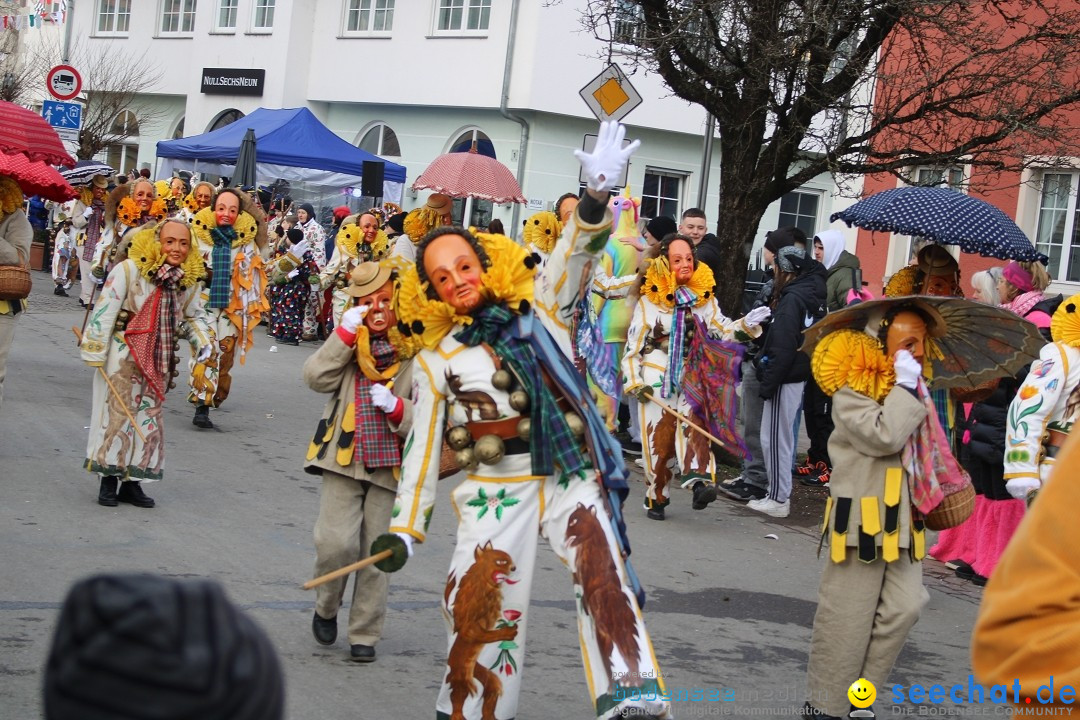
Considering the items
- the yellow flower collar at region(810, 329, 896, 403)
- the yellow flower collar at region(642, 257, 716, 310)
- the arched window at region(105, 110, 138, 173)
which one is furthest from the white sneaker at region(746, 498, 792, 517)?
the arched window at region(105, 110, 138, 173)

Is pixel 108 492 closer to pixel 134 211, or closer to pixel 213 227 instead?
pixel 213 227

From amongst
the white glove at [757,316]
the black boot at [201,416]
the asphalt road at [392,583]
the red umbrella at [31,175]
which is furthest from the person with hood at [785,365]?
the red umbrella at [31,175]

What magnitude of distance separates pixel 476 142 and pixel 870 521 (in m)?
22.8

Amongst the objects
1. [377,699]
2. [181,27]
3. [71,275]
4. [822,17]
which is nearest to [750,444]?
[822,17]

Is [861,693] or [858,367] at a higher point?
[858,367]

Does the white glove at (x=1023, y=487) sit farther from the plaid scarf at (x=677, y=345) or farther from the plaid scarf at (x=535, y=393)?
the plaid scarf at (x=677, y=345)

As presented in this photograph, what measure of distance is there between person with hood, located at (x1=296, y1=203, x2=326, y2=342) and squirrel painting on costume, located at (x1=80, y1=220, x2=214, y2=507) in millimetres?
11442

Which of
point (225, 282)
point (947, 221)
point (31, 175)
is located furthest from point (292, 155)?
point (947, 221)

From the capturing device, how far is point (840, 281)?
11.8 meters

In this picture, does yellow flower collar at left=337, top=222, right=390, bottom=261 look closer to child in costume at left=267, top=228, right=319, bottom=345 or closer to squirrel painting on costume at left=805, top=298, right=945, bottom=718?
child in costume at left=267, top=228, right=319, bottom=345

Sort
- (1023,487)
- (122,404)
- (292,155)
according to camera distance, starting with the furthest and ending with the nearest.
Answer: (292,155) < (122,404) < (1023,487)

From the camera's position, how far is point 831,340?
535cm

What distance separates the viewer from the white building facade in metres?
26.4

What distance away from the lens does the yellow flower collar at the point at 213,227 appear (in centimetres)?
1114
